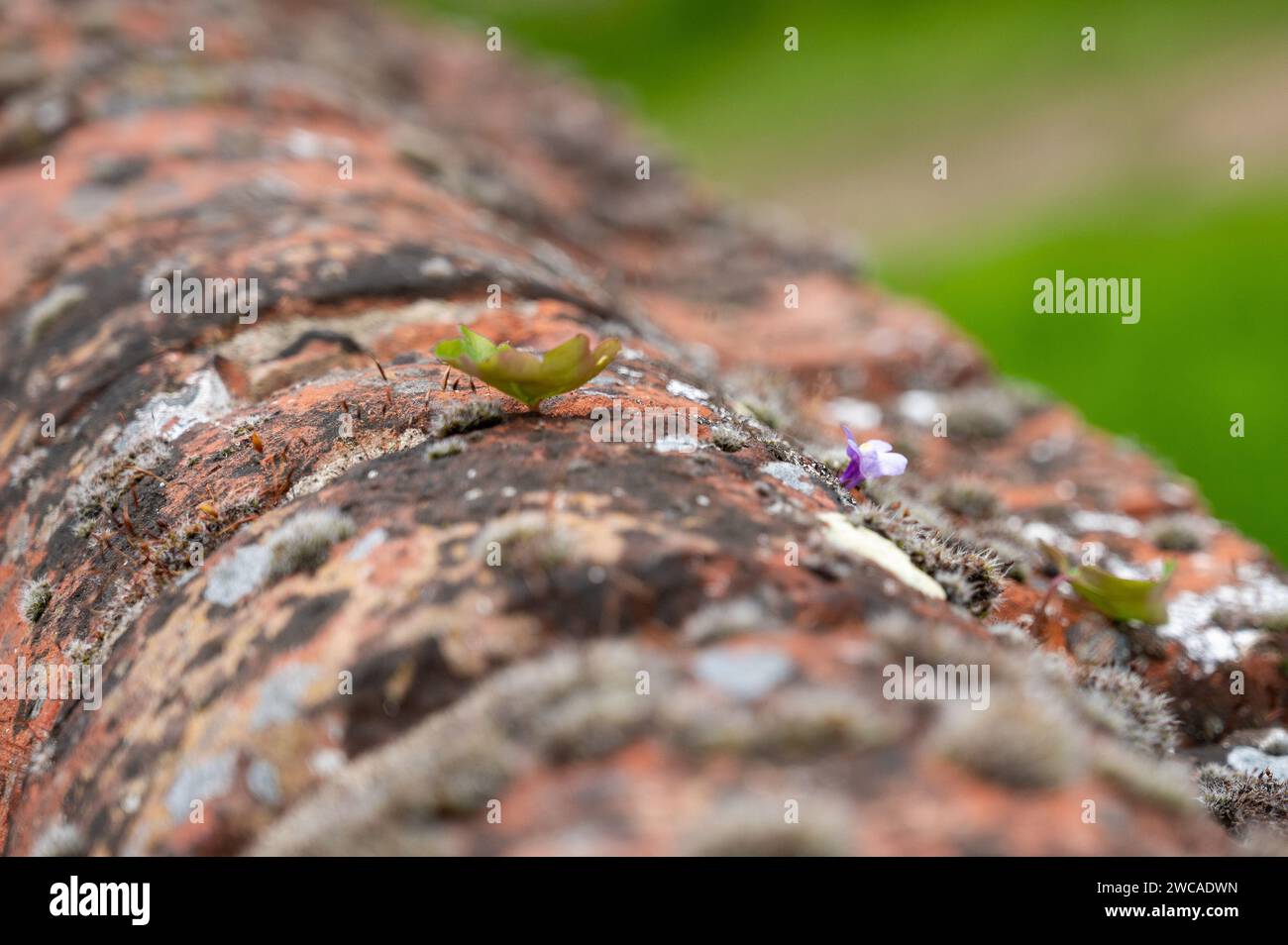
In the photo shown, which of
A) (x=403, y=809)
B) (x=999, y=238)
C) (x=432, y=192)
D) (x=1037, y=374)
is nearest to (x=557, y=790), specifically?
(x=403, y=809)

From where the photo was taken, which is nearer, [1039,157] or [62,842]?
[62,842]

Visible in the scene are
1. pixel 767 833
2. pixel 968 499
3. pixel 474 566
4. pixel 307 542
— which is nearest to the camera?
pixel 767 833

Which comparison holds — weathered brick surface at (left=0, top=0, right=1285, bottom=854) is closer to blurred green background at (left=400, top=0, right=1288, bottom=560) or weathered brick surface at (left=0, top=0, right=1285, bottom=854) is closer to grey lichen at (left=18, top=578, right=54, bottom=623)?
grey lichen at (left=18, top=578, right=54, bottom=623)

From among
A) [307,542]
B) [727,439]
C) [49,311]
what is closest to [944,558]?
[727,439]

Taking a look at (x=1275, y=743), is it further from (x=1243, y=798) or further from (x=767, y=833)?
(x=767, y=833)

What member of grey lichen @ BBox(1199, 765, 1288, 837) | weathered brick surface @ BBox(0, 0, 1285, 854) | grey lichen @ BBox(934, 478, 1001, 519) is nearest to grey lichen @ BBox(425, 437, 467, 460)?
weathered brick surface @ BBox(0, 0, 1285, 854)
